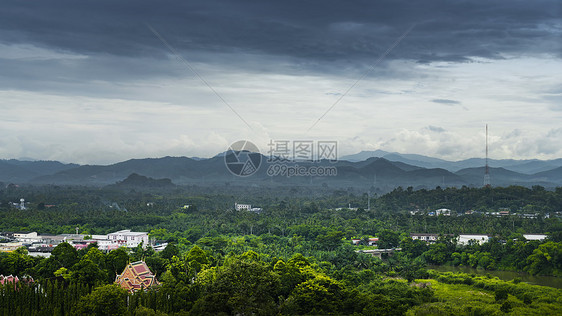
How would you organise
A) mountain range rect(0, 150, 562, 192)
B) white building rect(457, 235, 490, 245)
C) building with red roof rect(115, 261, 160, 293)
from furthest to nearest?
mountain range rect(0, 150, 562, 192)
white building rect(457, 235, 490, 245)
building with red roof rect(115, 261, 160, 293)

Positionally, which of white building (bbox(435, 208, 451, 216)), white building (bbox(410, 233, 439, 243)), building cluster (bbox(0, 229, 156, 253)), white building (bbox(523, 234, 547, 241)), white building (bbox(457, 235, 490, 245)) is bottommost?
building cluster (bbox(0, 229, 156, 253))

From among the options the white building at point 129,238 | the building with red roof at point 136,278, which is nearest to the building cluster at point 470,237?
the white building at point 129,238

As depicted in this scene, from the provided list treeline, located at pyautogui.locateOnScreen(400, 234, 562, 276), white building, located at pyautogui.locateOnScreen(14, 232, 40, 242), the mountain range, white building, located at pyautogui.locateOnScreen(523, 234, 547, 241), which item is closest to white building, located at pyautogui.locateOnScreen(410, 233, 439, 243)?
treeline, located at pyautogui.locateOnScreen(400, 234, 562, 276)

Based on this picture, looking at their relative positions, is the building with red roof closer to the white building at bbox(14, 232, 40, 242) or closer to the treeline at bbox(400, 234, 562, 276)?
the treeline at bbox(400, 234, 562, 276)

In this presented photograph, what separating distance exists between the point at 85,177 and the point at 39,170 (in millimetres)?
41006

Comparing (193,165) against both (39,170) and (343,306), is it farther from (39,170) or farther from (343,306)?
(343,306)

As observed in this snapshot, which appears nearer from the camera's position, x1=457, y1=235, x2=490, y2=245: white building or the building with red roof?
the building with red roof

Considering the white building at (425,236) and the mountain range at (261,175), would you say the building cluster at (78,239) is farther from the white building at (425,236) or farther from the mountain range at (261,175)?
the mountain range at (261,175)

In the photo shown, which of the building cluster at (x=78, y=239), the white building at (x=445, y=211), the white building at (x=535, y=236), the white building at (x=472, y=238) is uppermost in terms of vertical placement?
the white building at (x=445, y=211)

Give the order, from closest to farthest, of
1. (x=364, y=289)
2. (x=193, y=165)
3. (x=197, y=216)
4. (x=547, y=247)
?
1. (x=364, y=289)
2. (x=547, y=247)
3. (x=197, y=216)
4. (x=193, y=165)

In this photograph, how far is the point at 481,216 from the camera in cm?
3925

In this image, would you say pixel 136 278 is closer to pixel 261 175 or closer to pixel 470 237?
pixel 470 237

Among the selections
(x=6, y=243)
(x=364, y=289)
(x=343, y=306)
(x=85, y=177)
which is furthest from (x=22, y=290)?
(x=85, y=177)

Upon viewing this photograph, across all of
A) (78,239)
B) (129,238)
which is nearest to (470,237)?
(129,238)
